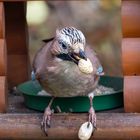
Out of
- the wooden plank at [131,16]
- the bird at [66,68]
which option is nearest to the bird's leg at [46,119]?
the bird at [66,68]

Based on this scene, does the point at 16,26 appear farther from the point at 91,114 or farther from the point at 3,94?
the point at 91,114

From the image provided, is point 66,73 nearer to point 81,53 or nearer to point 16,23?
point 81,53

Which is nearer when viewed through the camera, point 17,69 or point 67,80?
point 67,80

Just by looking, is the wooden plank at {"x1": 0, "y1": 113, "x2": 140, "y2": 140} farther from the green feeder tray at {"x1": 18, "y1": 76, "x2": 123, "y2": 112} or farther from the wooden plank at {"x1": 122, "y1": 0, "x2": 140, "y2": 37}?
the wooden plank at {"x1": 122, "y1": 0, "x2": 140, "y2": 37}

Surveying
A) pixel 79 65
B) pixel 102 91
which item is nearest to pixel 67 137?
pixel 79 65

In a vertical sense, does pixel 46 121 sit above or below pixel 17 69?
below

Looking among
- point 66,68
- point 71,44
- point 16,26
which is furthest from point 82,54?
point 16,26

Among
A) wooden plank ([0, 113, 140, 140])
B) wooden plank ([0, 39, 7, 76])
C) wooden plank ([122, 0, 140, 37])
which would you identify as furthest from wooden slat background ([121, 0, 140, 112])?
wooden plank ([0, 39, 7, 76])
